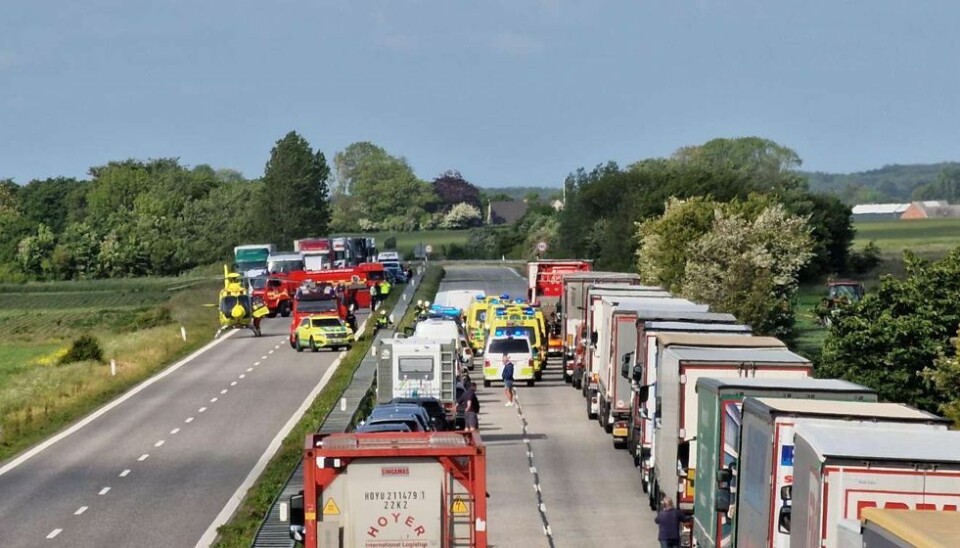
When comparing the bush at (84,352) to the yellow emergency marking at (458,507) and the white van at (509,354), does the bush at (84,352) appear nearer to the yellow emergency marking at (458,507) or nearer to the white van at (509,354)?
the white van at (509,354)

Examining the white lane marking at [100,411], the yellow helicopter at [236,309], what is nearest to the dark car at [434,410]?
the white lane marking at [100,411]

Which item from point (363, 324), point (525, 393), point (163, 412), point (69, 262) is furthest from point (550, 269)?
point (69, 262)

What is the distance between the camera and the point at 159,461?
37281 millimetres

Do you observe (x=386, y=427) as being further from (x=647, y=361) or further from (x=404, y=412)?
(x=647, y=361)

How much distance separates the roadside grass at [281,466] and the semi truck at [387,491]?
6.77m

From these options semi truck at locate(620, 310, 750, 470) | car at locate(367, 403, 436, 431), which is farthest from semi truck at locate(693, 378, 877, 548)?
semi truck at locate(620, 310, 750, 470)

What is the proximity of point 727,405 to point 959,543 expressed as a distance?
10032 millimetres

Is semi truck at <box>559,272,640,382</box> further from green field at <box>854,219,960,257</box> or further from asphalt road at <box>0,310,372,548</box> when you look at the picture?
green field at <box>854,219,960,257</box>

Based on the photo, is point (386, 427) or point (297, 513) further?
point (386, 427)

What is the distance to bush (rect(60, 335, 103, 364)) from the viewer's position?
64.1 m

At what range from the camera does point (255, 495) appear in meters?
30.8

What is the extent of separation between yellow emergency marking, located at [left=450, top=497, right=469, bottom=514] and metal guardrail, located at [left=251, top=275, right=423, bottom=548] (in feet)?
19.4

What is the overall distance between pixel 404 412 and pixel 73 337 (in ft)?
206

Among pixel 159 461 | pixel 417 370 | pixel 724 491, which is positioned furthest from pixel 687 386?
pixel 159 461
